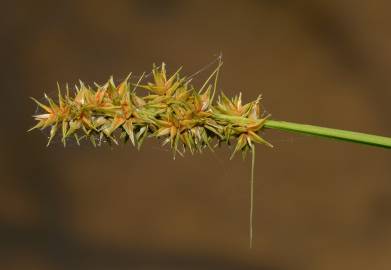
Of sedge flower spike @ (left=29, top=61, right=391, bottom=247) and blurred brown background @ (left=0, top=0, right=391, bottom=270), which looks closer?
sedge flower spike @ (left=29, top=61, right=391, bottom=247)

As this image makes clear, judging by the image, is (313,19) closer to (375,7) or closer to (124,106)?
(375,7)

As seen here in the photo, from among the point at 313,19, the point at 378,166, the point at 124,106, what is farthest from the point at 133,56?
the point at 124,106

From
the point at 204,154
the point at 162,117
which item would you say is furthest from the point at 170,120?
the point at 204,154

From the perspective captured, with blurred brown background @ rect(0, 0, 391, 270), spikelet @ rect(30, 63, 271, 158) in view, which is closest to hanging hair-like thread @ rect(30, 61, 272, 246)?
spikelet @ rect(30, 63, 271, 158)

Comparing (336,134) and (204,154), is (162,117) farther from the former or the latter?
(204,154)

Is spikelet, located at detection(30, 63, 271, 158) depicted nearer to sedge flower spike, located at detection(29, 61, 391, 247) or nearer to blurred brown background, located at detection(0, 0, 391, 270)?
sedge flower spike, located at detection(29, 61, 391, 247)

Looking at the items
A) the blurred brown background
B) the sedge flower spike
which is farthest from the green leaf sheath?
the blurred brown background
